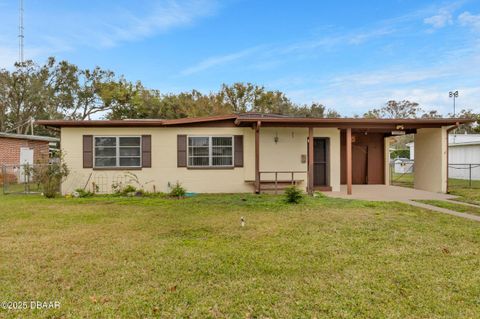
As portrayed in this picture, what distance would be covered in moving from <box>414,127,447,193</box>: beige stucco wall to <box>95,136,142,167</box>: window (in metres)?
10.7

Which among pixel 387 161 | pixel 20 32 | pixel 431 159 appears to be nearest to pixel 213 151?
pixel 387 161

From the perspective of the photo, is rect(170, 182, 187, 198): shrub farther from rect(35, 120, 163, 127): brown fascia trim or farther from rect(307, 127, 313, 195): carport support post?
rect(307, 127, 313, 195): carport support post

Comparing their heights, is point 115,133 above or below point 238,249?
above

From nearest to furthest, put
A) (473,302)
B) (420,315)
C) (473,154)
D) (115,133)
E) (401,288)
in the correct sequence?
(420,315) → (473,302) → (401,288) → (115,133) → (473,154)

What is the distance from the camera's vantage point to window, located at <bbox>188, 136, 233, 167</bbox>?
35.7ft

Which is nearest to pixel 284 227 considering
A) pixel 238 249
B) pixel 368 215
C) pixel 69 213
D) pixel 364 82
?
pixel 238 249

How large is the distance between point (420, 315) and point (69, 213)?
7.24m

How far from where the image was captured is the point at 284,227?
5.73 meters

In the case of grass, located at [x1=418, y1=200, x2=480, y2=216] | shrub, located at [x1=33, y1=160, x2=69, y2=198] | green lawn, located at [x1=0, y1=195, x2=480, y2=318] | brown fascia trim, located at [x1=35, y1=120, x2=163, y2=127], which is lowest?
green lawn, located at [x1=0, y1=195, x2=480, y2=318]

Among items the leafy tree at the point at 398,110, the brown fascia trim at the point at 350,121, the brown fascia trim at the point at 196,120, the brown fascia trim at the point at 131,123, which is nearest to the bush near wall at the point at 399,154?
the leafy tree at the point at 398,110

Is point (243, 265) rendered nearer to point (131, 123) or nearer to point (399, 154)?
point (131, 123)

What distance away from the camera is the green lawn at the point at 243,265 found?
2.78 meters

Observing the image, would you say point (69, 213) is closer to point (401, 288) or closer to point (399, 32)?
point (401, 288)

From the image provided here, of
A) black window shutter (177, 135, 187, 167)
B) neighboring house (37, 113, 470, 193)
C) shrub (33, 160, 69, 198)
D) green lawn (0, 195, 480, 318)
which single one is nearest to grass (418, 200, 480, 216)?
green lawn (0, 195, 480, 318)
